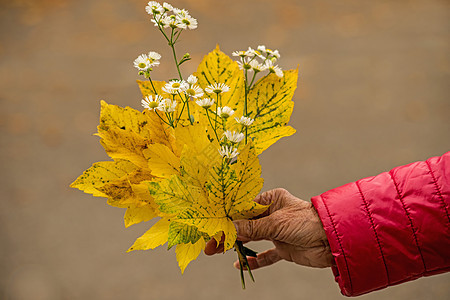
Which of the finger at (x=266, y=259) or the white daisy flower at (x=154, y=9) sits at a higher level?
the white daisy flower at (x=154, y=9)

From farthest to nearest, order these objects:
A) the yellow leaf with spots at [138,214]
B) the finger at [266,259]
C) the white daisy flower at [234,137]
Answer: the finger at [266,259] < the yellow leaf with spots at [138,214] < the white daisy flower at [234,137]

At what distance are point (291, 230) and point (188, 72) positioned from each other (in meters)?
2.12

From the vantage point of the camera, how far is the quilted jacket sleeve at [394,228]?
2.59 feet

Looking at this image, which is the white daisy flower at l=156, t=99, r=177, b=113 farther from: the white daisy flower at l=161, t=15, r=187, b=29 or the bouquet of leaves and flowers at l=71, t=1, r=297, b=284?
the white daisy flower at l=161, t=15, r=187, b=29

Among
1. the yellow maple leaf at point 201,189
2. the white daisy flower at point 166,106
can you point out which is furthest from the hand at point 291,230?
the white daisy flower at point 166,106

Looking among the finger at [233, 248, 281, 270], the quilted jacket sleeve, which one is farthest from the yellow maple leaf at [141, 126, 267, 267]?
the finger at [233, 248, 281, 270]

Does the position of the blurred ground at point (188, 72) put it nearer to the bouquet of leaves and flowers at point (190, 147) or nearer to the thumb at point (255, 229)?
the thumb at point (255, 229)

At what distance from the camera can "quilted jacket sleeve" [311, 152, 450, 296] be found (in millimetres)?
791

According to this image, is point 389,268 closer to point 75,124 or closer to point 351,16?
point 75,124

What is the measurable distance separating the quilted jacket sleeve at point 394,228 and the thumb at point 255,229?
10 cm

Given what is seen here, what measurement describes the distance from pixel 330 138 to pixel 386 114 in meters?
0.41

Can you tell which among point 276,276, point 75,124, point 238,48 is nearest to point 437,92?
point 238,48

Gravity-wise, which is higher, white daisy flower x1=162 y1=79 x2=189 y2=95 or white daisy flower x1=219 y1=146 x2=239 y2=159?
white daisy flower x1=162 y1=79 x2=189 y2=95

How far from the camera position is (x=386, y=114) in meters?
2.66
